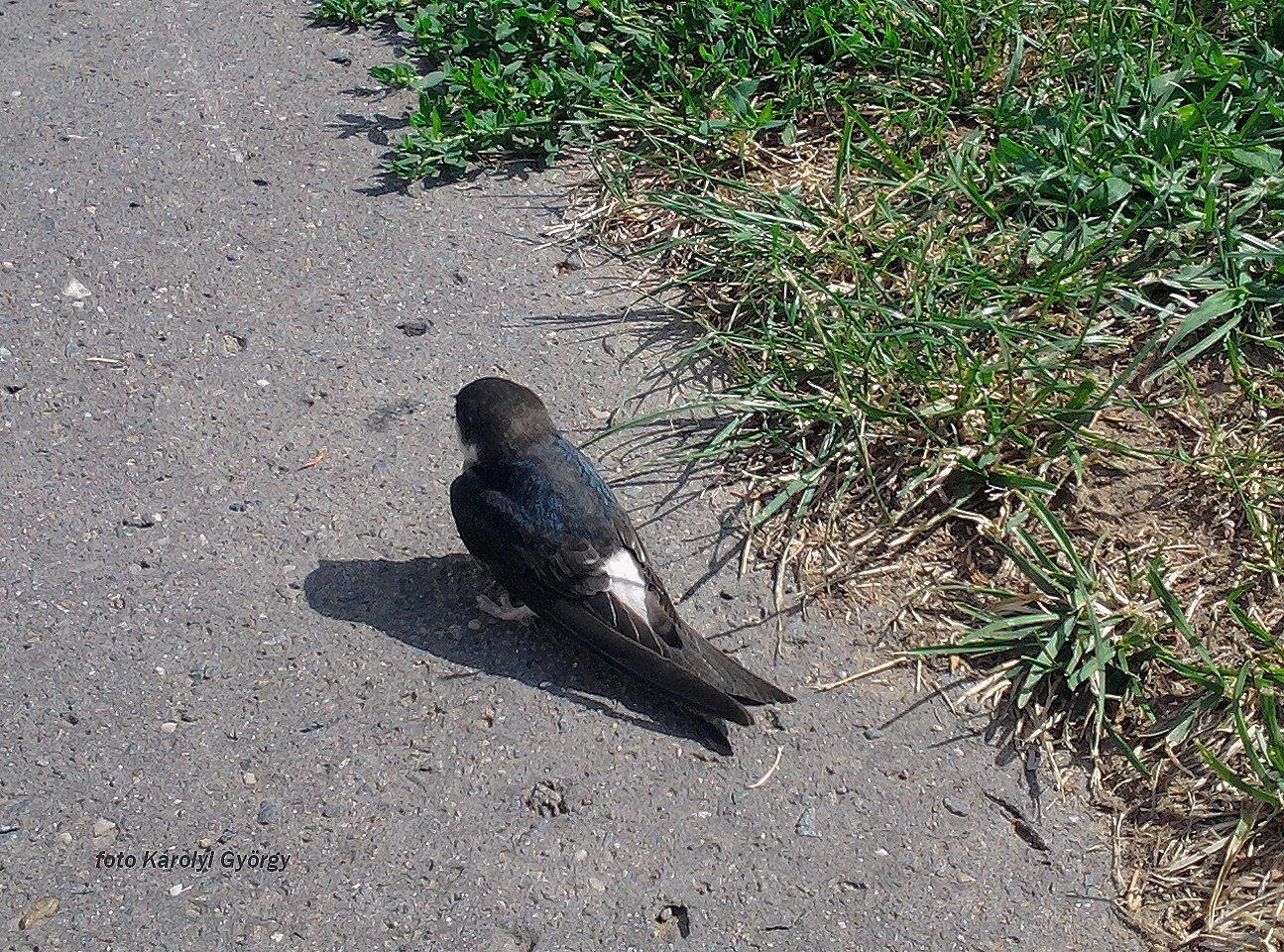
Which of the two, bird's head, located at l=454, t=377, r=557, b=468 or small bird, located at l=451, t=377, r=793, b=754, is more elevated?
bird's head, located at l=454, t=377, r=557, b=468

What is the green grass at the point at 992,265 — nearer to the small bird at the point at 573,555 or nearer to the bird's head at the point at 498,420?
the small bird at the point at 573,555

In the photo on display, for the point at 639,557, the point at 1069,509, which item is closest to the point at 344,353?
the point at 639,557

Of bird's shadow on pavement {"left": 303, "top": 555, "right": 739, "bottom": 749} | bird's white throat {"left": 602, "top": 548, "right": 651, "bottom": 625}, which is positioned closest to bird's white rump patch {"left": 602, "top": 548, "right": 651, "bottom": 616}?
bird's white throat {"left": 602, "top": 548, "right": 651, "bottom": 625}

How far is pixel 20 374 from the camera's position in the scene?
4234 millimetres

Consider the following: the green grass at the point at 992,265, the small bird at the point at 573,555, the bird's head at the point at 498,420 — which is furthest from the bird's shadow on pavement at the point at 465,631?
the green grass at the point at 992,265

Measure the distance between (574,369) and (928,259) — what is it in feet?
4.23

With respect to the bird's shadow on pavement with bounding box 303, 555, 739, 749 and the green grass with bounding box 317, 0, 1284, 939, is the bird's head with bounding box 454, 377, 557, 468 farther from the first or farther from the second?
the green grass with bounding box 317, 0, 1284, 939

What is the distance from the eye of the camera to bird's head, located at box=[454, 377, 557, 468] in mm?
3607

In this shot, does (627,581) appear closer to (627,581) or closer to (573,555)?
(627,581)

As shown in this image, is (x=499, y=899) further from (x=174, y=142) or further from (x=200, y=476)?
(x=174, y=142)

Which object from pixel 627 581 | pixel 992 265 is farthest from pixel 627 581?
pixel 992 265

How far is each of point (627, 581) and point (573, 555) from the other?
0.53ft

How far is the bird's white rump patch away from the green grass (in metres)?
0.51

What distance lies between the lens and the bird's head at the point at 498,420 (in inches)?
142
